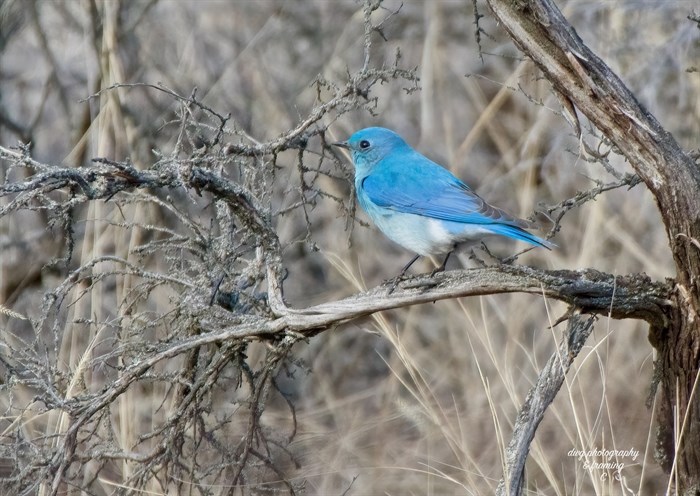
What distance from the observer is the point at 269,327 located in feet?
11.2

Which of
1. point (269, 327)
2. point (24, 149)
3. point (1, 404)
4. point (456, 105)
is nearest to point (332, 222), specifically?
point (456, 105)

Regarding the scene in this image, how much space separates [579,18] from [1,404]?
4.24 m

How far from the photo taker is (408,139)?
7.78 meters

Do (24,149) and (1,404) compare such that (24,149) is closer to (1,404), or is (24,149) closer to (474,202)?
(474,202)

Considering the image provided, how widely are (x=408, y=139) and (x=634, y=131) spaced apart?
4564 mm

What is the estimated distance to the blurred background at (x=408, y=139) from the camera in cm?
595

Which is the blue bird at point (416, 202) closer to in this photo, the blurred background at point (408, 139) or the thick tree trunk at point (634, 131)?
the thick tree trunk at point (634, 131)

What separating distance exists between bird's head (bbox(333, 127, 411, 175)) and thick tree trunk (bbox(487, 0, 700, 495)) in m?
1.51

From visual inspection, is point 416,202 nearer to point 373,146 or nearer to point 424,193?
point 424,193

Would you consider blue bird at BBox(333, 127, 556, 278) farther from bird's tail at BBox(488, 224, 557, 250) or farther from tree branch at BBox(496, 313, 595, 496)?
tree branch at BBox(496, 313, 595, 496)

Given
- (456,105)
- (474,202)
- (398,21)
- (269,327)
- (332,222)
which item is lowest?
(269,327)

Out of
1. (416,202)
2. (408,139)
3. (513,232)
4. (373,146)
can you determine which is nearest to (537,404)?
(513,232)

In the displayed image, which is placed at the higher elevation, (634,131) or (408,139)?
(408,139)

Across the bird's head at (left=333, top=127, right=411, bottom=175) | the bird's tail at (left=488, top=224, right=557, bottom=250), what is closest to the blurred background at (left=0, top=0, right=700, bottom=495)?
the bird's head at (left=333, top=127, right=411, bottom=175)
